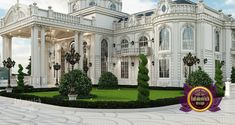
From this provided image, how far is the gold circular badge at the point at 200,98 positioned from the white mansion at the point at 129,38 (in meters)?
16.2

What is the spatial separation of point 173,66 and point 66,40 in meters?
15.4

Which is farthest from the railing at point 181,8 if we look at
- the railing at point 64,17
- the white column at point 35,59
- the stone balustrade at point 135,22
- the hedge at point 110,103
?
the white column at point 35,59

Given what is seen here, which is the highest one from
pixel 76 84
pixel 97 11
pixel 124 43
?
pixel 97 11

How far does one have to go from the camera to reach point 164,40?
24594 millimetres

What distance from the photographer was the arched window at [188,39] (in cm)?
2389

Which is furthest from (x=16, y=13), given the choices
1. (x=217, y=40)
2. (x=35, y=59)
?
(x=217, y=40)

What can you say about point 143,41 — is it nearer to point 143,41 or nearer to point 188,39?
point 143,41

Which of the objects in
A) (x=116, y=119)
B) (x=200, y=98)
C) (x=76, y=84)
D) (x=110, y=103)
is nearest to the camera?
(x=200, y=98)

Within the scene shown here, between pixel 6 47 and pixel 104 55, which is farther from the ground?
pixel 6 47

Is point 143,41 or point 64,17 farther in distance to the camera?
point 143,41

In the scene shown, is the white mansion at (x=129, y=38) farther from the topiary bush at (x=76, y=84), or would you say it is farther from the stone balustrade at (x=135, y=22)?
the topiary bush at (x=76, y=84)

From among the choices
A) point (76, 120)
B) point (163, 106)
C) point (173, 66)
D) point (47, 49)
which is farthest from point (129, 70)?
point (76, 120)

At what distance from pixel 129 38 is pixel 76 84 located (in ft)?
52.7

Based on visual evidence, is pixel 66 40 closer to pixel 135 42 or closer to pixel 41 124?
pixel 135 42
